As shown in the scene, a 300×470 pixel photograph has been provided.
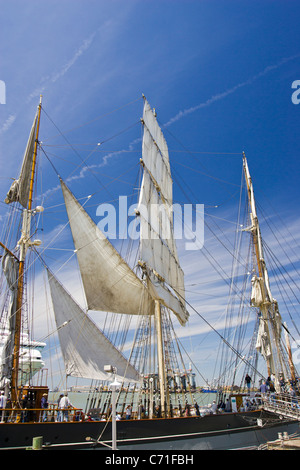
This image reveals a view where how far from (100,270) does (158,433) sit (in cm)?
1029

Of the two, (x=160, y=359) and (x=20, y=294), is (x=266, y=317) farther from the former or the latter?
(x=20, y=294)

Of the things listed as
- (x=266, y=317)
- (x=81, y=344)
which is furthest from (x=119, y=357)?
(x=266, y=317)

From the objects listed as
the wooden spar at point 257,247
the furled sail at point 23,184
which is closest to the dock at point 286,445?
the wooden spar at point 257,247

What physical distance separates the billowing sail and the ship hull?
12.9 ft

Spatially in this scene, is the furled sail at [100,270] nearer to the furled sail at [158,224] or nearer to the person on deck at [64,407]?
the furled sail at [158,224]

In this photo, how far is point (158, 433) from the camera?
51.5ft

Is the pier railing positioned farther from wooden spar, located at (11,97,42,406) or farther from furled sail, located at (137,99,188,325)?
furled sail, located at (137,99,188,325)

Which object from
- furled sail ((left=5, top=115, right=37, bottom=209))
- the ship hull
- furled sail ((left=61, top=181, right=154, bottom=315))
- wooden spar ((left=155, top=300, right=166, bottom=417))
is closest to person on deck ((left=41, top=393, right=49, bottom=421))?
the ship hull

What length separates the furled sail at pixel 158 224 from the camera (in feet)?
81.6
